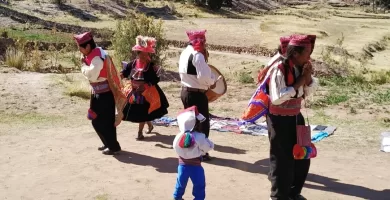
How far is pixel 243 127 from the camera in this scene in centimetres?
887

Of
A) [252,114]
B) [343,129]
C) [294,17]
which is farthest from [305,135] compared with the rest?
[294,17]

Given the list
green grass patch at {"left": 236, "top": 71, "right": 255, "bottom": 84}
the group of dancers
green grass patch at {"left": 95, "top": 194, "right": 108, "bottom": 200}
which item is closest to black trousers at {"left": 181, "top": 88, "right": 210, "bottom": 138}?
the group of dancers

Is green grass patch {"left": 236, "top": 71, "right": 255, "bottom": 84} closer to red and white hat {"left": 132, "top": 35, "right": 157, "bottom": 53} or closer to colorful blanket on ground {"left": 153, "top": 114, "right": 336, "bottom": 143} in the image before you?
colorful blanket on ground {"left": 153, "top": 114, "right": 336, "bottom": 143}

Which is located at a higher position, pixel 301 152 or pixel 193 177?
pixel 301 152

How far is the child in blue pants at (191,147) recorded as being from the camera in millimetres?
5188

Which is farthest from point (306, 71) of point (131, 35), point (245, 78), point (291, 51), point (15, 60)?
point (15, 60)

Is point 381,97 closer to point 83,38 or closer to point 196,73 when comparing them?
point 196,73

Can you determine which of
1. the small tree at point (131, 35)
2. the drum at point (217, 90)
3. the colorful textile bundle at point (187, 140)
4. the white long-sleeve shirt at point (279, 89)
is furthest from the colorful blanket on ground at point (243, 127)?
the small tree at point (131, 35)

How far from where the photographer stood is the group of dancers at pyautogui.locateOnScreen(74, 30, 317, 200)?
519 cm

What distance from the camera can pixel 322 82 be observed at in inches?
493

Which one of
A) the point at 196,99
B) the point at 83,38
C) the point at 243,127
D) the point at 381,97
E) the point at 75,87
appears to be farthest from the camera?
the point at 75,87

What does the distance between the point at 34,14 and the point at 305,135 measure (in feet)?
76.7

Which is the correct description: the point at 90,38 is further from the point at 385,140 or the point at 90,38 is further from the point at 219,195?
the point at 385,140

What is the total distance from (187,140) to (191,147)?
0.09 meters
